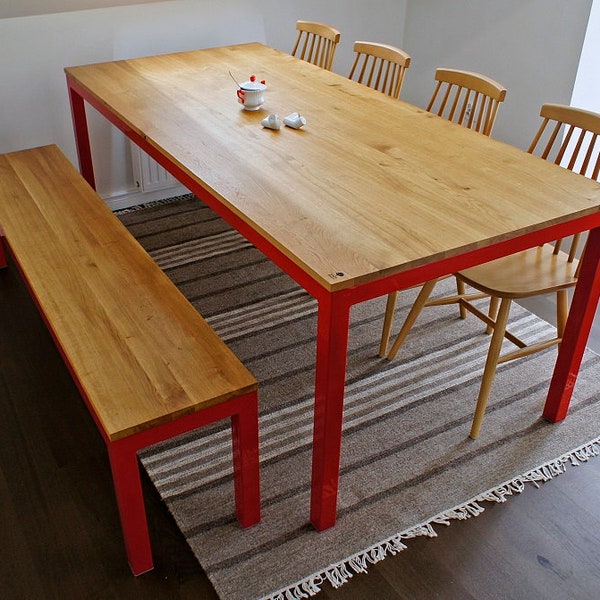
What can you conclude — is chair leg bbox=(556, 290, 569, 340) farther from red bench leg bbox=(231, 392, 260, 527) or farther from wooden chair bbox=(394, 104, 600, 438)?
red bench leg bbox=(231, 392, 260, 527)

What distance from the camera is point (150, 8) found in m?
3.38

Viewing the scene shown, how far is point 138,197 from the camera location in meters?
3.69

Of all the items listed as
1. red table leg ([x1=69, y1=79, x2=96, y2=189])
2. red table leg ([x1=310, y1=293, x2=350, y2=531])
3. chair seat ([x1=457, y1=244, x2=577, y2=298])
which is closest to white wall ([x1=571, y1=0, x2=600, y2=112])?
chair seat ([x1=457, y1=244, x2=577, y2=298])

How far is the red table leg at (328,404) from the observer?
64.6 inches

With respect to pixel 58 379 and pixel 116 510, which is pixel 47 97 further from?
pixel 116 510

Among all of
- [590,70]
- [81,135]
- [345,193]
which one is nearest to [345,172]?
[345,193]

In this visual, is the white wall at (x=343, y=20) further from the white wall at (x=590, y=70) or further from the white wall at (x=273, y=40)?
the white wall at (x=590, y=70)

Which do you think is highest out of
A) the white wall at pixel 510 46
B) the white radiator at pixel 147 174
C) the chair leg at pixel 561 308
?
the white wall at pixel 510 46

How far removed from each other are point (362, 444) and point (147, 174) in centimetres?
191

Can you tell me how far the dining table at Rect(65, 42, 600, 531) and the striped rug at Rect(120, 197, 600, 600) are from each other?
107 millimetres

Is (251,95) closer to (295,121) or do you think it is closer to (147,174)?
(295,121)

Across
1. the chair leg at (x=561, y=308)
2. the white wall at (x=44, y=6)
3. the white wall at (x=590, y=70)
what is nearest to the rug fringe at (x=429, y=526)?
the chair leg at (x=561, y=308)

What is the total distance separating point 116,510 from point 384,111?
5.03ft

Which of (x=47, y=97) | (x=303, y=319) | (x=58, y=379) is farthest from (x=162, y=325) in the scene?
(x=47, y=97)
